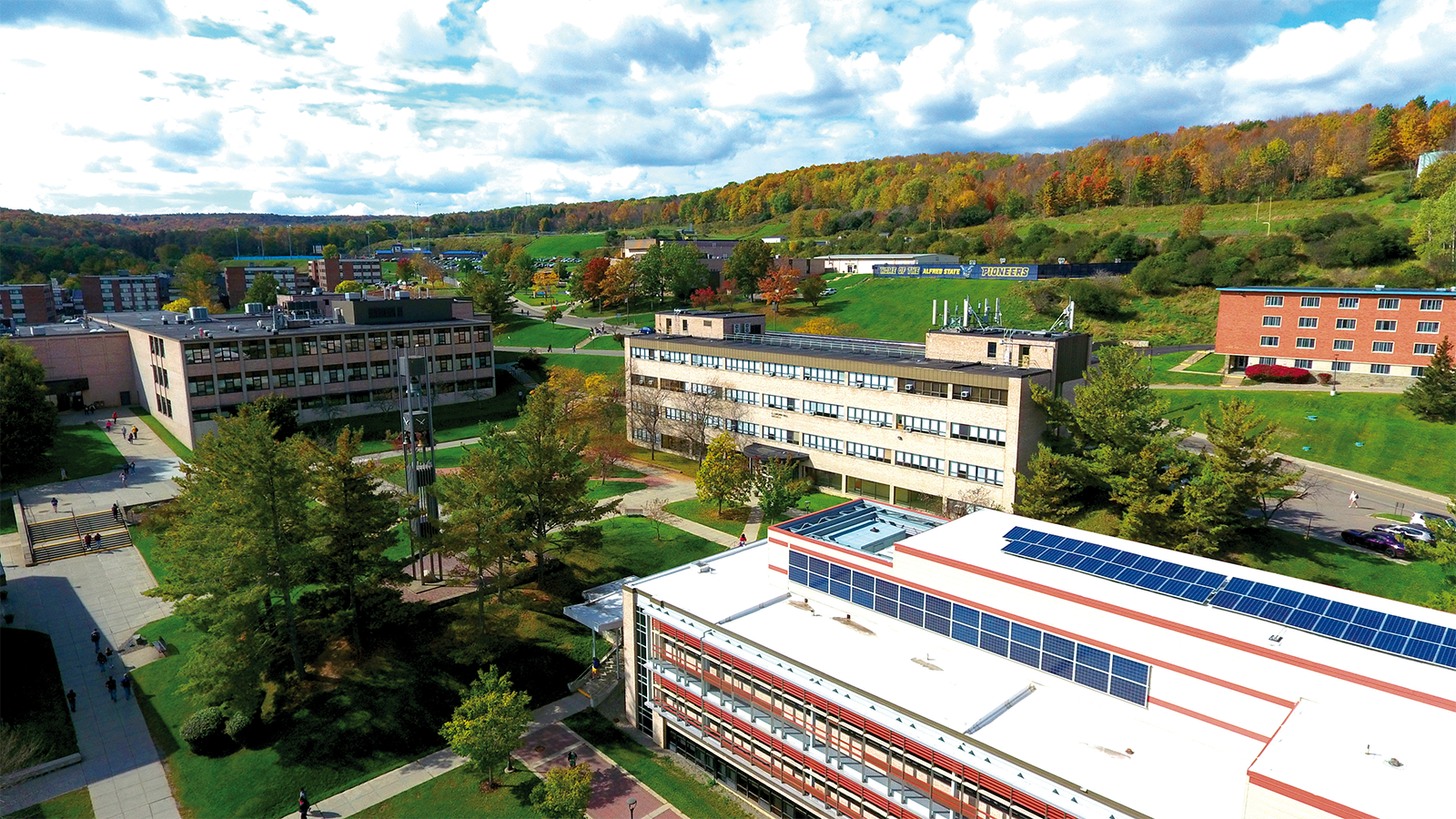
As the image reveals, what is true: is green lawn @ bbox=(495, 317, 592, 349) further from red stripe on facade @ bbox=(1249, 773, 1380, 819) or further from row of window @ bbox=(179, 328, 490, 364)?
red stripe on facade @ bbox=(1249, 773, 1380, 819)

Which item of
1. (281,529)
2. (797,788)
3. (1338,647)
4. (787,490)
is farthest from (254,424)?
(1338,647)

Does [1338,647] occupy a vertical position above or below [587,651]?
above

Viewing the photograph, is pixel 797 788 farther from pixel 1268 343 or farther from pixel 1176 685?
pixel 1268 343

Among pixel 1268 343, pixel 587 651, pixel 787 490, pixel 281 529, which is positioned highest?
pixel 1268 343

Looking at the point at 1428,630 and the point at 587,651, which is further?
the point at 587,651

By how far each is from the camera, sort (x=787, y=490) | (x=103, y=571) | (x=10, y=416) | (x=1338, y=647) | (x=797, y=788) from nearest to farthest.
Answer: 1. (x=1338, y=647)
2. (x=797, y=788)
3. (x=103, y=571)
4. (x=787, y=490)
5. (x=10, y=416)

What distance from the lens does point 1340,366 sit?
72.6 meters

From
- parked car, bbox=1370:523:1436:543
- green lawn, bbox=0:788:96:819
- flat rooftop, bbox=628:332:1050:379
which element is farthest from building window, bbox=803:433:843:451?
green lawn, bbox=0:788:96:819

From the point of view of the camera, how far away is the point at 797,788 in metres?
29.9

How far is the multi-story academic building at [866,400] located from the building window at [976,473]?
8cm

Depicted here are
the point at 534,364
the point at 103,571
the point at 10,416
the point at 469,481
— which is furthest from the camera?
the point at 534,364

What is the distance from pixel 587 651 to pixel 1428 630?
3643cm

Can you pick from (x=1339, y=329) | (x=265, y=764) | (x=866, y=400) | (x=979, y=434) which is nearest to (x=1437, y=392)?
(x=1339, y=329)

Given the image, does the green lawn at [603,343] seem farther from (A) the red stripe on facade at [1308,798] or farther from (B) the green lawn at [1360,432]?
(A) the red stripe on facade at [1308,798]
